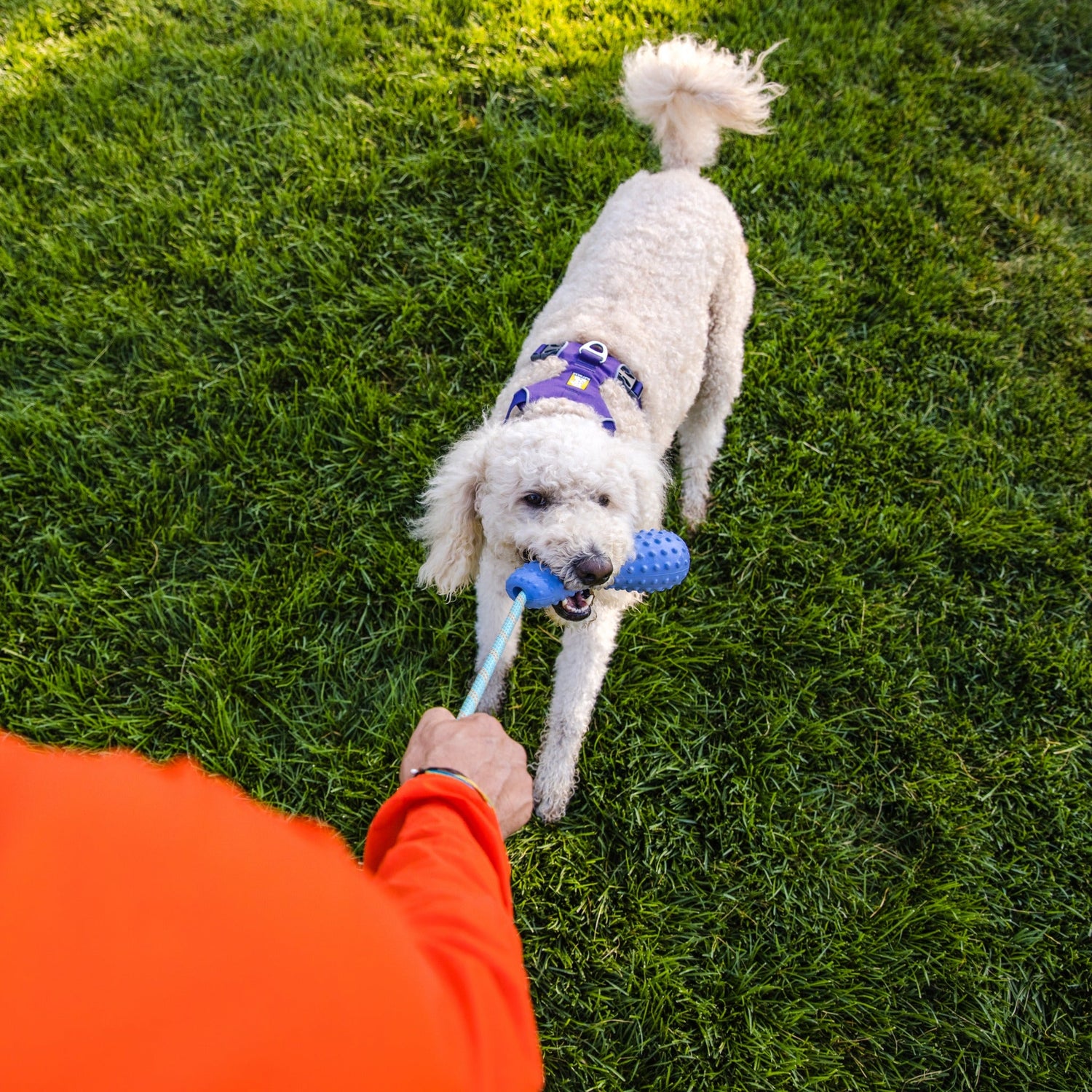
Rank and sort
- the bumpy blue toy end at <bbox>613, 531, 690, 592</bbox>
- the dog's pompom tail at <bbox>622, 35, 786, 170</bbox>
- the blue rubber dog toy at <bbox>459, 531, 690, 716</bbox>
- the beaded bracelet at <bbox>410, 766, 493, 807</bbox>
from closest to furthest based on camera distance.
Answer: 1. the beaded bracelet at <bbox>410, 766, 493, 807</bbox>
2. the blue rubber dog toy at <bbox>459, 531, 690, 716</bbox>
3. the bumpy blue toy end at <bbox>613, 531, 690, 592</bbox>
4. the dog's pompom tail at <bbox>622, 35, 786, 170</bbox>

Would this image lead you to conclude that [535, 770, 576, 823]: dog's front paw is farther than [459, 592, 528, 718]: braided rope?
Yes

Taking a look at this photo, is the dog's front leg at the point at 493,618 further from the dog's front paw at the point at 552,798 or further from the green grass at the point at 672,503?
the dog's front paw at the point at 552,798

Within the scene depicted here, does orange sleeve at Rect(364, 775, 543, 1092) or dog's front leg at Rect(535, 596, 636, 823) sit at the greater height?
orange sleeve at Rect(364, 775, 543, 1092)

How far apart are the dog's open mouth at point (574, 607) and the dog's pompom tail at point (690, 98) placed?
2285mm

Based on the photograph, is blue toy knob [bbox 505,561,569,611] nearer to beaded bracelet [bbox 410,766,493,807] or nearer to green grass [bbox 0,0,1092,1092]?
beaded bracelet [bbox 410,766,493,807]

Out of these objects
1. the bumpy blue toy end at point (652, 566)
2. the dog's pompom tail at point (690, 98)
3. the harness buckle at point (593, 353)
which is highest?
the dog's pompom tail at point (690, 98)

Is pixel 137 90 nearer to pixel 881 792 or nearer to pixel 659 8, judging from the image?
pixel 659 8

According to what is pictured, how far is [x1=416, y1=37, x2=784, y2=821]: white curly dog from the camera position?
2.23 m

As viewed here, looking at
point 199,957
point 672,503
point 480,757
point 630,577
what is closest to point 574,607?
point 630,577

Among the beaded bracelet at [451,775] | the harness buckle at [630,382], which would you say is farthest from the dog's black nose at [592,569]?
the harness buckle at [630,382]

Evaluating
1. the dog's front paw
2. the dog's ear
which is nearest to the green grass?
the dog's front paw

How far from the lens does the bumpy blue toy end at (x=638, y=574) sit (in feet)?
6.72

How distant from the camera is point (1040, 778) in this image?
2.83 meters

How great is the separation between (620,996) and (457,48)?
5035mm
